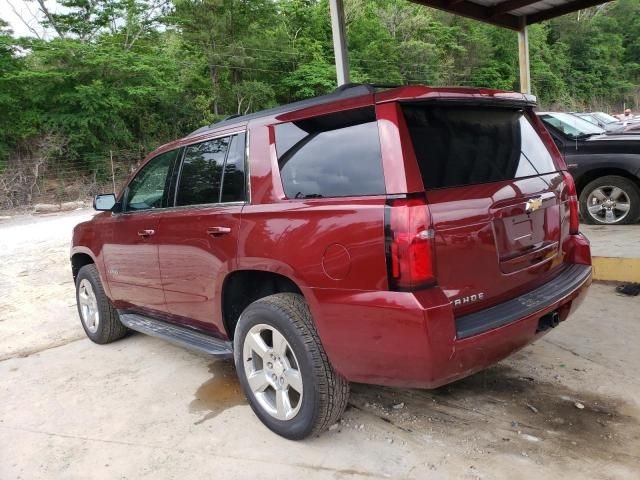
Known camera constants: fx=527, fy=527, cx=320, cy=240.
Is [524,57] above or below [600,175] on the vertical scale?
above

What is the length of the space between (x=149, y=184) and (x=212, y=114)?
81.6ft

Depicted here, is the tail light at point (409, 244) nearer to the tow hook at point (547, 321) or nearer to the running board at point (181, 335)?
the tow hook at point (547, 321)

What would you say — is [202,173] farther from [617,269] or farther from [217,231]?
[617,269]

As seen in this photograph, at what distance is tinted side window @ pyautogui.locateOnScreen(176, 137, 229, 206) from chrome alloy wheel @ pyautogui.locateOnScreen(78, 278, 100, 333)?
71.9 inches

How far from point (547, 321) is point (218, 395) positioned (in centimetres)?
219

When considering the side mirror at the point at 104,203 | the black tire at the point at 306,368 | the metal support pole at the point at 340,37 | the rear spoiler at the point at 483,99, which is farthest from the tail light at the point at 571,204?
the metal support pole at the point at 340,37

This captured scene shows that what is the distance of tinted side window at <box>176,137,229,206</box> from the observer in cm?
344

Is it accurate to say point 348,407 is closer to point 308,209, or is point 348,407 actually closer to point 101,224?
point 308,209

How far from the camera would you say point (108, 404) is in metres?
3.67

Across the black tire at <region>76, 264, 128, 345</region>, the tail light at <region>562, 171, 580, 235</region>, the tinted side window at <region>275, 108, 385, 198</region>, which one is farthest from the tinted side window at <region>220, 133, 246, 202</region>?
the black tire at <region>76, 264, 128, 345</region>

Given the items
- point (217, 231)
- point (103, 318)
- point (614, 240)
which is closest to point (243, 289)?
point (217, 231)

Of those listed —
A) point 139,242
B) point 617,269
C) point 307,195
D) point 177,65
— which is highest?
point 177,65

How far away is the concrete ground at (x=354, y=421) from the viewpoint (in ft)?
8.82

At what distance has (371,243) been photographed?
2.40 metres
